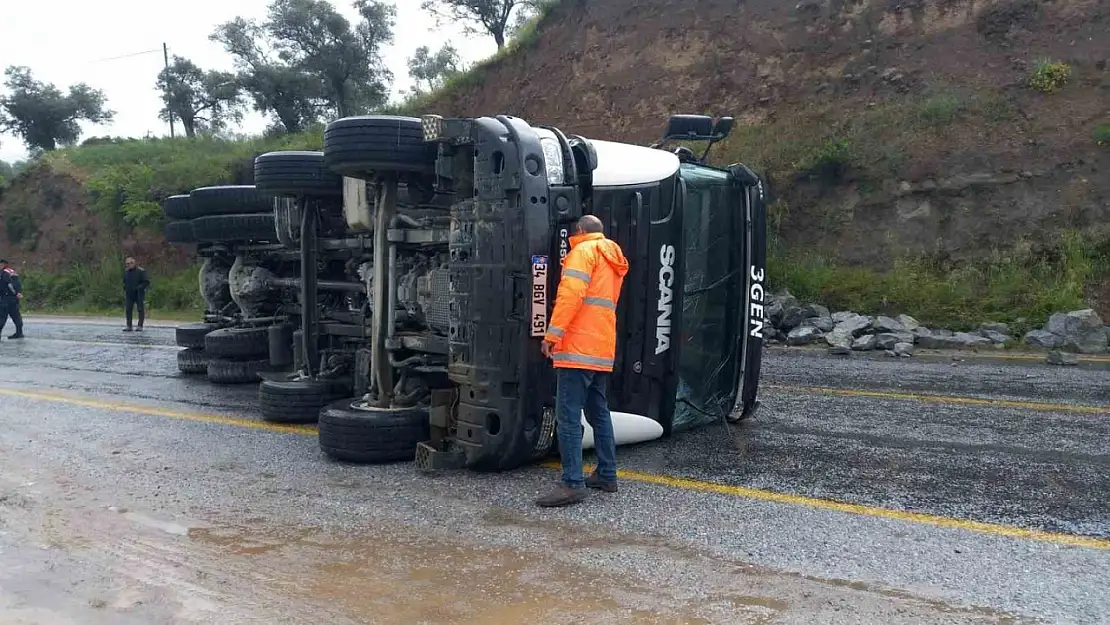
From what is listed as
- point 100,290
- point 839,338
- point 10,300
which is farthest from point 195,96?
point 839,338

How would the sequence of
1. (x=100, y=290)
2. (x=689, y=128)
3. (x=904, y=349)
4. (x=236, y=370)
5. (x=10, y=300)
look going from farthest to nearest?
(x=100, y=290)
(x=10, y=300)
(x=904, y=349)
(x=236, y=370)
(x=689, y=128)

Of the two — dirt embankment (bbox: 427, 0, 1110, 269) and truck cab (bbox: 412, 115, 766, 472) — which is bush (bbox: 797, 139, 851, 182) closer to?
dirt embankment (bbox: 427, 0, 1110, 269)

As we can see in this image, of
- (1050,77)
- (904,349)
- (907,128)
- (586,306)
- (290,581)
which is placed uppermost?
(1050,77)

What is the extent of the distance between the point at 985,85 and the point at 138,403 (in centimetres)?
1651

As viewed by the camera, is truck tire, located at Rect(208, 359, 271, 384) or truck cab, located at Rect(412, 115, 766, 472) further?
truck tire, located at Rect(208, 359, 271, 384)

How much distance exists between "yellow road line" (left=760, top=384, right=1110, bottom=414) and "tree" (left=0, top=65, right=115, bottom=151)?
47086 millimetres

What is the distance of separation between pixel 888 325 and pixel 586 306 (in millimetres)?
8907

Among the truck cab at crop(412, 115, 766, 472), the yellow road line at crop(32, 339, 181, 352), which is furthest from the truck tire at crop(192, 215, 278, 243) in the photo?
the yellow road line at crop(32, 339, 181, 352)

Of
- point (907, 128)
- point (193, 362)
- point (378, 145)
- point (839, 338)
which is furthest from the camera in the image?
point (907, 128)

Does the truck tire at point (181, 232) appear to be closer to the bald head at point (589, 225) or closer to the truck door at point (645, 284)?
the truck door at point (645, 284)

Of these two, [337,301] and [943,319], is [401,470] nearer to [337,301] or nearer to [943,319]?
[337,301]

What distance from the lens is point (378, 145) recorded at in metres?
5.31

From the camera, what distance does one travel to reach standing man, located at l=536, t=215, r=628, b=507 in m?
4.39

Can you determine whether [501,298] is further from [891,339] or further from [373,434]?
[891,339]
